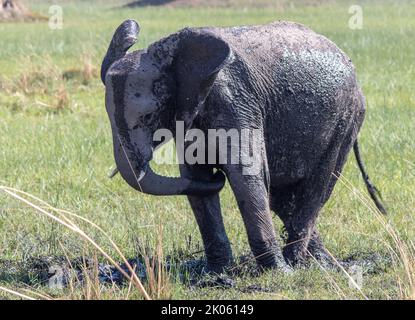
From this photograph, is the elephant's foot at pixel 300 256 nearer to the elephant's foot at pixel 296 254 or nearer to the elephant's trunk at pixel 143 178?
the elephant's foot at pixel 296 254

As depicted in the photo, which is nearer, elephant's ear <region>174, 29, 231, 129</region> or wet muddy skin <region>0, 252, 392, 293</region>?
elephant's ear <region>174, 29, 231, 129</region>

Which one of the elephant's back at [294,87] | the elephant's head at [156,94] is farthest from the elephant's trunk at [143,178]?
the elephant's back at [294,87]

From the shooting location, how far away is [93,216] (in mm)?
8070

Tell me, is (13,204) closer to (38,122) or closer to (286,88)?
(286,88)

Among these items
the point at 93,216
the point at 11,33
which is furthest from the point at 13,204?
the point at 11,33

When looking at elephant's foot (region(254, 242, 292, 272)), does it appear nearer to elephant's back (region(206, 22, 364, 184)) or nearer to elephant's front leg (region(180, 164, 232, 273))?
elephant's front leg (region(180, 164, 232, 273))

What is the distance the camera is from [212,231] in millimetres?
6547

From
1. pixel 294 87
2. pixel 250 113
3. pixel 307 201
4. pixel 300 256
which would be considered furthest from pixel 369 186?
pixel 250 113

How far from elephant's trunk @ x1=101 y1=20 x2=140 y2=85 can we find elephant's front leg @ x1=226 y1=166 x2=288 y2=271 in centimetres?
92

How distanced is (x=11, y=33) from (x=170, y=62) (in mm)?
21889

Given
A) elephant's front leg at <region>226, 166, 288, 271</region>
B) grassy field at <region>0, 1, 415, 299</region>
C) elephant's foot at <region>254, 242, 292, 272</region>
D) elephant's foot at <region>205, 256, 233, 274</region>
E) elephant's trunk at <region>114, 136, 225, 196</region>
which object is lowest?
grassy field at <region>0, 1, 415, 299</region>

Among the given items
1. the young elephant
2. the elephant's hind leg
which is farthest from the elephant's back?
the elephant's hind leg

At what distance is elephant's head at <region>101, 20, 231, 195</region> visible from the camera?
577 centimetres

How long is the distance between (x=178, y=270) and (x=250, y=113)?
3.24ft
